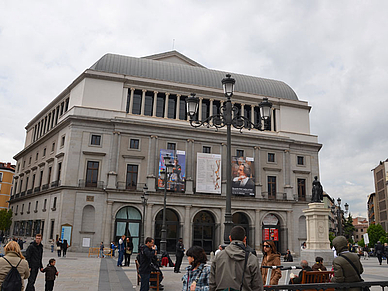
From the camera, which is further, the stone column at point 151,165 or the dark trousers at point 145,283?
the stone column at point 151,165

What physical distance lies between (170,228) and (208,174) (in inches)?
286

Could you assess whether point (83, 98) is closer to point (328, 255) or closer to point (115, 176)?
point (115, 176)

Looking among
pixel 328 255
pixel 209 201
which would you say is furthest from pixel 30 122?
pixel 328 255

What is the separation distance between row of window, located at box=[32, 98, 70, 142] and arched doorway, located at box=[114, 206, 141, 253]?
15918 mm

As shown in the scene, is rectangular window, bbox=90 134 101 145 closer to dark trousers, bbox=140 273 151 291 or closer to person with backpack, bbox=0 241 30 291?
dark trousers, bbox=140 273 151 291

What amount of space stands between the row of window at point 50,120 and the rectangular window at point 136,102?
347 inches

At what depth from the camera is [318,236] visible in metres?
22.1

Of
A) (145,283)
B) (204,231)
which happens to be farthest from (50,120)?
(145,283)

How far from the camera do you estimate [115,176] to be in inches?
1505

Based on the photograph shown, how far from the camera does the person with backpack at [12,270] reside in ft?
20.0

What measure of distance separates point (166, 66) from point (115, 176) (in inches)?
643

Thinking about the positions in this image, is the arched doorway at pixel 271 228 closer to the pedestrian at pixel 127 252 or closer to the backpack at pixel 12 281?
the pedestrian at pixel 127 252

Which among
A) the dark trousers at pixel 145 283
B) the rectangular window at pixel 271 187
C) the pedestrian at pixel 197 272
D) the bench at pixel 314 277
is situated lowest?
the dark trousers at pixel 145 283

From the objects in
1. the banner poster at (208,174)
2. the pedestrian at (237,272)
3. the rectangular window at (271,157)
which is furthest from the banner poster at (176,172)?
the pedestrian at (237,272)
